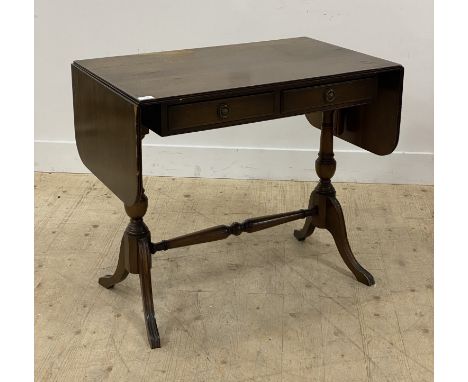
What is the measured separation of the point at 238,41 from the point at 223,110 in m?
1.54

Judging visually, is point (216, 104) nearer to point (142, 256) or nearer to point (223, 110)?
point (223, 110)

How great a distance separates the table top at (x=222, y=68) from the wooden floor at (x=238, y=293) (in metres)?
0.91

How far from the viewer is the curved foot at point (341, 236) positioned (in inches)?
135

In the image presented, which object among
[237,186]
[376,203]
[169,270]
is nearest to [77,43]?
[237,186]

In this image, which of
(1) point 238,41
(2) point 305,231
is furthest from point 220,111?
(1) point 238,41

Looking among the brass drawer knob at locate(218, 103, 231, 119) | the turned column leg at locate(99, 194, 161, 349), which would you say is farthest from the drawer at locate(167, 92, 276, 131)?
the turned column leg at locate(99, 194, 161, 349)

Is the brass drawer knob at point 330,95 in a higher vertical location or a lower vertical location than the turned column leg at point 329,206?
higher

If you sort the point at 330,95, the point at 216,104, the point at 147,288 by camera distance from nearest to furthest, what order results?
the point at 216,104
the point at 330,95
the point at 147,288

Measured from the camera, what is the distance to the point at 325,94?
293cm

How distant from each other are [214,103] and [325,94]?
0.44 meters

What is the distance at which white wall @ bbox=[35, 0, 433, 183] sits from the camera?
415 centimetres

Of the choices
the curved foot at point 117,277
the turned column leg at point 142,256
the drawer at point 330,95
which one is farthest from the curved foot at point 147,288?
the drawer at point 330,95

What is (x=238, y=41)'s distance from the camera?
13.8 feet

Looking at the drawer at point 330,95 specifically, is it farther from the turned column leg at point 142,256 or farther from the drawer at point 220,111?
the turned column leg at point 142,256
